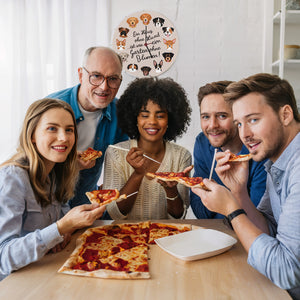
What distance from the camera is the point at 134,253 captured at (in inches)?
64.7

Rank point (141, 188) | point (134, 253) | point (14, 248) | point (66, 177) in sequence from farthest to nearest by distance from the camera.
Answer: point (141, 188) < point (66, 177) < point (134, 253) < point (14, 248)

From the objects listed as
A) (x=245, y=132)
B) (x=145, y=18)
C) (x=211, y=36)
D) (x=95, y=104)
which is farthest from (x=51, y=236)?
(x=211, y=36)

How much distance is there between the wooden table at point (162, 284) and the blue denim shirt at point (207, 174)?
0.91 m

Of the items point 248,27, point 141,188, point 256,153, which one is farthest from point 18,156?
point 248,27

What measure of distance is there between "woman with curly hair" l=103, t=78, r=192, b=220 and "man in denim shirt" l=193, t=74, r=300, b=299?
856 mm

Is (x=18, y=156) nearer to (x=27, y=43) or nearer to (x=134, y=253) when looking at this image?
(x=134, y=253)

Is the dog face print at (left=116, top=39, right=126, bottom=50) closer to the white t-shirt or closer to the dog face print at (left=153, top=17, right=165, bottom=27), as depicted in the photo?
the dog face print at (left=153, top=17, right=165, bottom=27)

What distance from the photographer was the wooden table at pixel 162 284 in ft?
4.16

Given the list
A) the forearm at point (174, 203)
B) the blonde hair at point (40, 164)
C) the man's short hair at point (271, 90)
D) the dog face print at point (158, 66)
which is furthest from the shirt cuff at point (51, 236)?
the dog face print at point (158, 66)

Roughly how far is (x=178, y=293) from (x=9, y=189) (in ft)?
3.31

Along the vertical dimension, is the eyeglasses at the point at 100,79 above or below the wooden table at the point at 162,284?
above

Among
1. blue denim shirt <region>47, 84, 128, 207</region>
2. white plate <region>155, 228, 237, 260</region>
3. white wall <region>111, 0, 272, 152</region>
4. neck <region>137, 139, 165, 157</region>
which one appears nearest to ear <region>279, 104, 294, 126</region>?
white plate <region>155, 228, 237, 260</region>

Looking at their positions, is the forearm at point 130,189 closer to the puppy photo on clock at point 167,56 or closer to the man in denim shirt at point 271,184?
the man in denim shirt at point 271,184

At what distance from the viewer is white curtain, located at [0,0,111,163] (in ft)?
12.9
